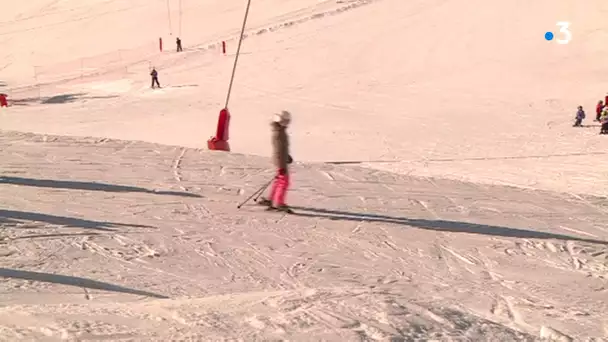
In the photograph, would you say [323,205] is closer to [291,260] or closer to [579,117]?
[291,260]

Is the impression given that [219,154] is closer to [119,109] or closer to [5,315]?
[5,315]

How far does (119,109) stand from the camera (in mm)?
23219

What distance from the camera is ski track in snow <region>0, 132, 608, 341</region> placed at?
4250mm

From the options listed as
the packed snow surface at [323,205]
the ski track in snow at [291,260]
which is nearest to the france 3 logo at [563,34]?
the packed snow surface at [323,205]

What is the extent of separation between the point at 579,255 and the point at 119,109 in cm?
1872

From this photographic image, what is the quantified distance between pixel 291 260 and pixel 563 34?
2857cm

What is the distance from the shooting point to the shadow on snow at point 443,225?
26.7 ft

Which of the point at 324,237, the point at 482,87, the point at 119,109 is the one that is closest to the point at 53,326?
the point at 324,237

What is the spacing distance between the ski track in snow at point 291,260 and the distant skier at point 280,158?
22 cm

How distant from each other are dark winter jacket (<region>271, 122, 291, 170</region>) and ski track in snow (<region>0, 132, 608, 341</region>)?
2.19 feet

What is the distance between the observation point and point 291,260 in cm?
654

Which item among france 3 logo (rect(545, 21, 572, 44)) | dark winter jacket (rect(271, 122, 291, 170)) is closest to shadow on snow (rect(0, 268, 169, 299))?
dark winter jacket (rect(271, 122, 291, 170))

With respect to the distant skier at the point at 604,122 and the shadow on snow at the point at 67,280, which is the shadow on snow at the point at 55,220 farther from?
the distant skier at the point at 604,122

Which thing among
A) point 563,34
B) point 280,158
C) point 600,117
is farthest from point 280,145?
point 563,34
